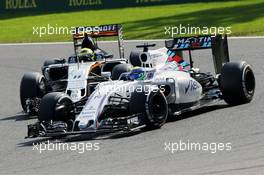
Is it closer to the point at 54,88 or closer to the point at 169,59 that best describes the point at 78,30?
the point at 54,88

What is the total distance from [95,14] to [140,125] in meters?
22.8

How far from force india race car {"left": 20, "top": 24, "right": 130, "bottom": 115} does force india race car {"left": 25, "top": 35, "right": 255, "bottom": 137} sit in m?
1.10

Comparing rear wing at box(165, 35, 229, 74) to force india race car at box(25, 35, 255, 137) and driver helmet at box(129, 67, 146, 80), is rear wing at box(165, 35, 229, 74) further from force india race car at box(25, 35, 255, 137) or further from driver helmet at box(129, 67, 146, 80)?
driver helmet at box(129, 67, 146, 80)

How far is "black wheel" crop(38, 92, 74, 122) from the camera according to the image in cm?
1151

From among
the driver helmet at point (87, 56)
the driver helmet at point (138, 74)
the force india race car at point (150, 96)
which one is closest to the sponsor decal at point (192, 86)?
the force india race car at point (150, 96)

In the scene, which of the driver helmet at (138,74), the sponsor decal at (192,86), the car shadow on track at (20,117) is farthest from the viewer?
the car shadow on track at (20,117)

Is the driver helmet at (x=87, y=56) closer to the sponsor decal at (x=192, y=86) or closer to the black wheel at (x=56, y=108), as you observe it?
the sponsor decal at (x=192, y=86)

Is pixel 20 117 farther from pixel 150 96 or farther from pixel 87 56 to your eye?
pixel 150 96

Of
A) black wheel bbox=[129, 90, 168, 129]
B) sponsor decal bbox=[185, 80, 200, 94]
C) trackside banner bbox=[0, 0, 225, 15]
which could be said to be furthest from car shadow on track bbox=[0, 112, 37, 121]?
trackside banner bbox=[0, 0, 225, 15]

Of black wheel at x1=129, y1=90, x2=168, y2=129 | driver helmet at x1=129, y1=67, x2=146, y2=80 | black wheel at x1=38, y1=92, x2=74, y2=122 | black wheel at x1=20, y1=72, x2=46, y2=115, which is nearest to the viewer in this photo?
black wheel at x1=129, y1=90, x2=168, y2=129

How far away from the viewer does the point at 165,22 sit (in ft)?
90.5

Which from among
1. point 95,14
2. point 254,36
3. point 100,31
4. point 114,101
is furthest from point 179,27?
point 114,101

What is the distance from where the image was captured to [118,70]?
45.9 feet

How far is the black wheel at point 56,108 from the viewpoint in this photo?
1151 cm
